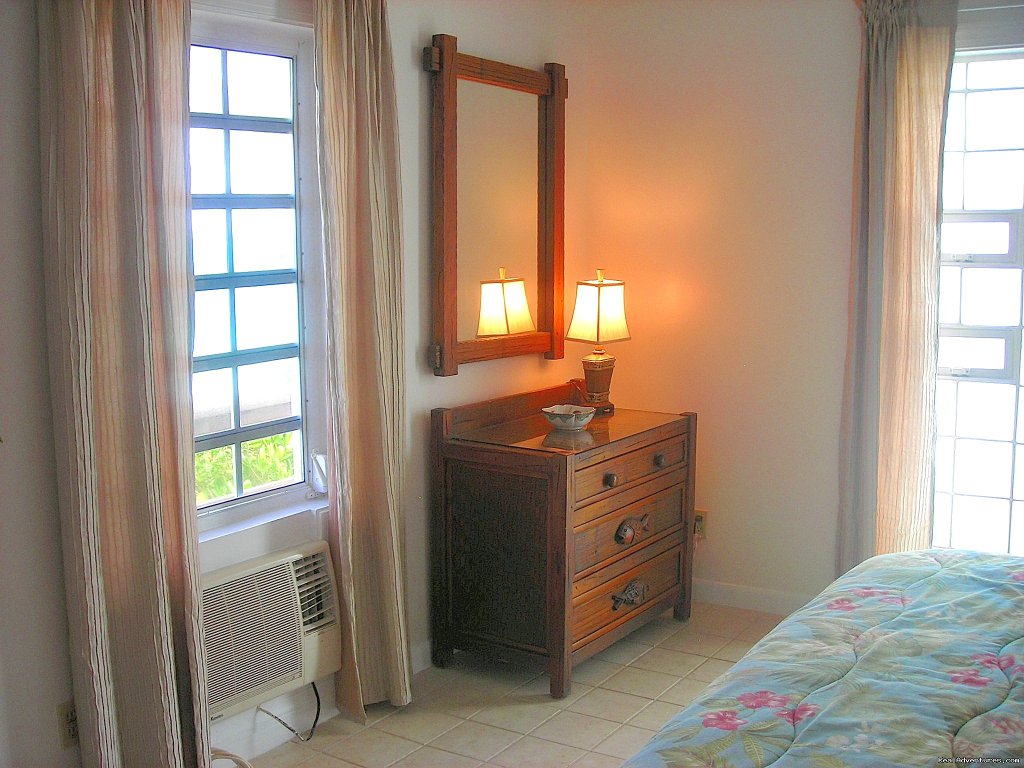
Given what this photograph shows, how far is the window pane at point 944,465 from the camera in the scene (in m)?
3.73

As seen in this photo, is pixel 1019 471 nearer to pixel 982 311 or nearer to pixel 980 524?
pixel 980 524

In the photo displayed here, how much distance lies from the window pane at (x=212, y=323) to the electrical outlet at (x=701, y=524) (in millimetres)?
2099

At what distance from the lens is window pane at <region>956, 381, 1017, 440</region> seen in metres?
3.64

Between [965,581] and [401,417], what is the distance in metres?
1.65

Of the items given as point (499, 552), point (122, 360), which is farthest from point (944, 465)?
point (122, 360)

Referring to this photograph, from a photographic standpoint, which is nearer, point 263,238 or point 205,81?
point 205,81

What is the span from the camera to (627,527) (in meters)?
3.57

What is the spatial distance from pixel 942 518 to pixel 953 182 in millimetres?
1170

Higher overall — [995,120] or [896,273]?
[995,120]

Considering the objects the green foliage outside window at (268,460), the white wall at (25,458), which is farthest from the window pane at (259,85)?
the green foliage outside window at (268,460)

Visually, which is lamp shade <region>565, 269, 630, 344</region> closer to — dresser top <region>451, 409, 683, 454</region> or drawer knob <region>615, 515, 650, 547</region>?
dresser top <region>451, 409, 683, 454</region>

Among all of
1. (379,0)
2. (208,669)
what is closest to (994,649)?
(208,669)

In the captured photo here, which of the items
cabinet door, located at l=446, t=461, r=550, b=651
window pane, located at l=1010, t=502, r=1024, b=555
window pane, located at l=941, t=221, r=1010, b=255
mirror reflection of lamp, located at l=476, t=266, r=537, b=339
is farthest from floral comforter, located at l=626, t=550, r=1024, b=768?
mirror reflection of lamp, located at l=476, t=266, r=537, b=339

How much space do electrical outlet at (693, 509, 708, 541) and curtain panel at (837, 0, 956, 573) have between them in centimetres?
64
